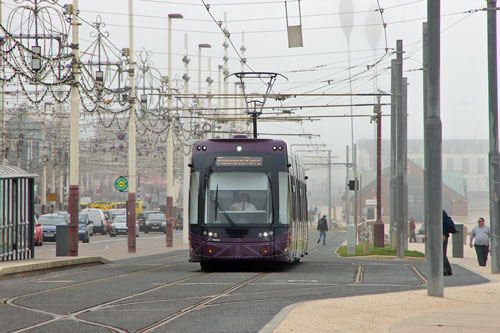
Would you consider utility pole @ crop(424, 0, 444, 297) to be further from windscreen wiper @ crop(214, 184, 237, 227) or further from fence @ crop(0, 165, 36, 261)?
fence @ crop(0, 165, 36, 261)

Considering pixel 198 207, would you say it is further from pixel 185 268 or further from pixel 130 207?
pixel 130 207

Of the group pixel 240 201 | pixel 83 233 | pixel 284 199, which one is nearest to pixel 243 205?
pixel 240 201

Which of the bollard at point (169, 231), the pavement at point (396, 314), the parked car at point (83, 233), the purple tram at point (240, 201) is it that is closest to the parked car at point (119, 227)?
the parked car at point (83, 233)

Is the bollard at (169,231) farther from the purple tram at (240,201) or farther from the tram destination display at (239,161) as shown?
the tram destination display at (239,161)

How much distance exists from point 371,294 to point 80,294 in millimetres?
4906

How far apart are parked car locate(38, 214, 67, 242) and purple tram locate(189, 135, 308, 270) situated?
27.1m

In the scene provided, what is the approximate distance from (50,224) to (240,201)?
95.4 ft

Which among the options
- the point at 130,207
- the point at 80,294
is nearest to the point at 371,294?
the point at 80,294

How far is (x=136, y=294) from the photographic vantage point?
15.6 m

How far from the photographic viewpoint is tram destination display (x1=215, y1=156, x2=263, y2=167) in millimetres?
21734

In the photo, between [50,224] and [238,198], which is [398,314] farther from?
[50,224]

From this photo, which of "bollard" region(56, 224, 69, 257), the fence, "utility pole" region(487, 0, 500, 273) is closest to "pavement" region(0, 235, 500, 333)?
"utility pole" region(487, 0, 500, 273)

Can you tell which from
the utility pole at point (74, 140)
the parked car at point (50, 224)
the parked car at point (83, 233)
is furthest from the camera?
the parked car at point (83, 233)

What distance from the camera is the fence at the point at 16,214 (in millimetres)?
23375
